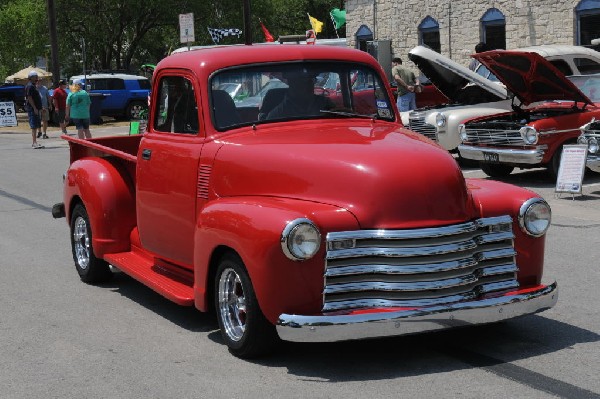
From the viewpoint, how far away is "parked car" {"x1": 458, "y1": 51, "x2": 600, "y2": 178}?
14.2 m

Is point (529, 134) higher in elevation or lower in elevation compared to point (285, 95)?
lower

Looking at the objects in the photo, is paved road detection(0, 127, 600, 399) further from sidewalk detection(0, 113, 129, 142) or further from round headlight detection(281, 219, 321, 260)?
sidewalk detection(0, 113, 129, 142)

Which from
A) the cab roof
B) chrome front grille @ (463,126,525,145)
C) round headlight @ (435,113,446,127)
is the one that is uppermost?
the cab roof

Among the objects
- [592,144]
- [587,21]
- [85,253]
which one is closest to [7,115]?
[587,21]

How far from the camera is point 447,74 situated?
1764cm

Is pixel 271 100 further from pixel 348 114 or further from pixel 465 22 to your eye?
pixel 465 22

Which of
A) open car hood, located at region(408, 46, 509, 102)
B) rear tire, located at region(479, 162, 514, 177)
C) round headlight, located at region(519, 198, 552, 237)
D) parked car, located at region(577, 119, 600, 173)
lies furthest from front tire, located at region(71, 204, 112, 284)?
open car hood, located at region(408, 46, 509, 102)

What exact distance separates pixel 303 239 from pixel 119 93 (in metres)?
31.7

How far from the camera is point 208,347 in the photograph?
6379mm

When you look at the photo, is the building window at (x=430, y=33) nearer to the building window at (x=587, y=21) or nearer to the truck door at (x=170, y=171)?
the building window at (x=587, y=21)

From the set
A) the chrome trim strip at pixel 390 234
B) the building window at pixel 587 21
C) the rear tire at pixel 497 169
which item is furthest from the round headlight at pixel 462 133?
the building window at pixel 587 21

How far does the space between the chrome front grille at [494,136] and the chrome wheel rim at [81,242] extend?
294 inches

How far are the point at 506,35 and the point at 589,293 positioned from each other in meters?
24.7

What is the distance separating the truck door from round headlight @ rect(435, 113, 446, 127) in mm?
9424
